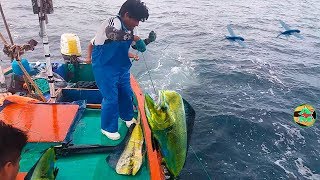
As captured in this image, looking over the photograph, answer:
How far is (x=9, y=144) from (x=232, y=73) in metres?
10.9

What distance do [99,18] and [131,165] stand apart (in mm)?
18609

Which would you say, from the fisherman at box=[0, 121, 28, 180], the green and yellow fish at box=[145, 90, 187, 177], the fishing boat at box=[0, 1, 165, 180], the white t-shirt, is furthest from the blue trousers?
the green and yellow fish at box=[145, 90, 187, 177]

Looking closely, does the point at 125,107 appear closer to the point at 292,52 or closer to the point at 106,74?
the point at 106,74

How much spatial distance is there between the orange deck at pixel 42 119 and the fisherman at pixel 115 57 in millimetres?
674

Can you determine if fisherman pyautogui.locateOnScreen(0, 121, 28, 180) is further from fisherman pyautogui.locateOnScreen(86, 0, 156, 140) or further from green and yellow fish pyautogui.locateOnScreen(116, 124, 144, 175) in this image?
green and yellow fish pyautogui.locateOnScreen(116, 124, 144, 175)

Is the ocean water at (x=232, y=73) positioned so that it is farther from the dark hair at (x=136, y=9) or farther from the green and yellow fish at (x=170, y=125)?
the green and yellow fish at (x=170, y=125)

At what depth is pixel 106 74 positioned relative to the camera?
4.50 metres

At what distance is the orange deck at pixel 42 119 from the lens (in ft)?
15.3

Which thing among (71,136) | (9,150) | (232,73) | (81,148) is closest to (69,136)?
(71,136)

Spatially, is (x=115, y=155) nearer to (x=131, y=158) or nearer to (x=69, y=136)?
(x=131, y=158)

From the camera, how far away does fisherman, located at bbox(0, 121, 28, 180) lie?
220 cm

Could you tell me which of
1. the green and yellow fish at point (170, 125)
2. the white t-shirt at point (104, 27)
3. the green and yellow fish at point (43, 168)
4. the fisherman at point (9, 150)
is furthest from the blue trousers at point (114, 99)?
the green and yellow fish at point (170, 125)

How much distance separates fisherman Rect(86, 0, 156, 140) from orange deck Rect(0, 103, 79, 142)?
2.21ft

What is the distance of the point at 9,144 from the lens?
2232 mm
